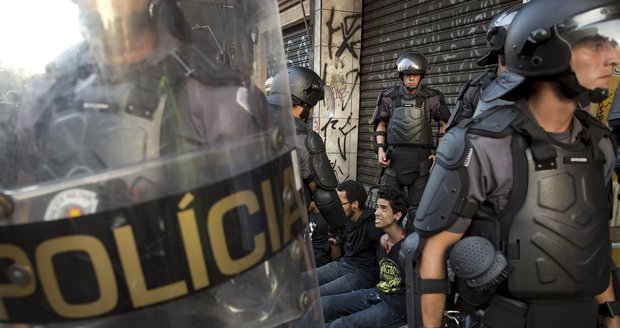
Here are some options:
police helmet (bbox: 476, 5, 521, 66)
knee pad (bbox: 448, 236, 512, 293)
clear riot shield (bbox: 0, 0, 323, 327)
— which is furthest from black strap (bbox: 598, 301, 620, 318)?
police helmet (bbox: 476, 5, 521, 66)

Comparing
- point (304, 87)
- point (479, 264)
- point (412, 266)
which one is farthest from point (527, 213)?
point (304, 87)

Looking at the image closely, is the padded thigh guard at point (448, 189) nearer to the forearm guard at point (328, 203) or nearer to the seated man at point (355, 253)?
the forearm guard at point (328, 203)

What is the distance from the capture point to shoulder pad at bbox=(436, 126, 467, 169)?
72.2 inches

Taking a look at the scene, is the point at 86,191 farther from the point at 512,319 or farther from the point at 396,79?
the point at 396,79

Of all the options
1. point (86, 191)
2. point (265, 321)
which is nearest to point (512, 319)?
point (265, 321)

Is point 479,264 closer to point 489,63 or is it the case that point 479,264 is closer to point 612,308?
point 612,308

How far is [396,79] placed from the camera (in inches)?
330

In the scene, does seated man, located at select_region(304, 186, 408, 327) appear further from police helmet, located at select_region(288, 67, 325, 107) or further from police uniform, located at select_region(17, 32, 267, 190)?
police uniform, located at select_region(17, 32, 267, 190)

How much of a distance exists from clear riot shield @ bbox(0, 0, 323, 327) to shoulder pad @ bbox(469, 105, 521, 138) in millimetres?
912

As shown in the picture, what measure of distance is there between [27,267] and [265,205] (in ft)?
1.57

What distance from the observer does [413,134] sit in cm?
620

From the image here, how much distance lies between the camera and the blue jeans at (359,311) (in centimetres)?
365

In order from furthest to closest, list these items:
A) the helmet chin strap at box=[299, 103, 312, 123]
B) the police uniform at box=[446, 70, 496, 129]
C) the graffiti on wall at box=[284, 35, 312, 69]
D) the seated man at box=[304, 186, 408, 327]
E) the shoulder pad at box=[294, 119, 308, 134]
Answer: the graffiti on wall at box=[284, 35, 312, 69] → the police uniform at box=[446, 70, 496, 129] → the helmet chin strap at box=[299, 103, 312, 123] → the shoulder pad at box=[294, 119, 308, 134] → the seated man at box=[304, 186, 408, 327]

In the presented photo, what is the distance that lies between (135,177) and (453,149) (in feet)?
3.99
